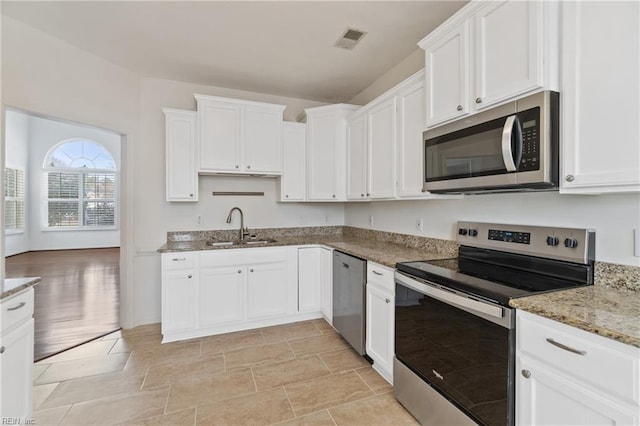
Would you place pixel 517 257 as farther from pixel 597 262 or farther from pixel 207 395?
pixel 207 395

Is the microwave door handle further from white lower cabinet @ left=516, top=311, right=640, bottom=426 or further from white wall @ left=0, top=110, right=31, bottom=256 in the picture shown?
white wall @ left=0, top=110, right=31, bottom=256

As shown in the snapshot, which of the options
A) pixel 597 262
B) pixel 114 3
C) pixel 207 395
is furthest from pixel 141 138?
pixel 597 262

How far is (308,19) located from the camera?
92.3 inches

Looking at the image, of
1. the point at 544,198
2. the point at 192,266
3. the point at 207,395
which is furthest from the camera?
the point at 192,266

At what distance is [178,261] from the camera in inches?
115

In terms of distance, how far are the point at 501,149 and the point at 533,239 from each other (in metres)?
0.58

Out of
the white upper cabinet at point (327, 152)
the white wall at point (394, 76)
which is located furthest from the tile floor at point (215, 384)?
the white wall at point (394, 76)

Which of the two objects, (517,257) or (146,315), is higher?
(517,257)

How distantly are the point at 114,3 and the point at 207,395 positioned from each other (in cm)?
295

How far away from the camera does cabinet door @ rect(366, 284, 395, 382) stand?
2.14 meters

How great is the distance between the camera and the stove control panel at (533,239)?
1477mm

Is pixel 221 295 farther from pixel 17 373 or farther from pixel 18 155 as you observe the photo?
pixel 18 155

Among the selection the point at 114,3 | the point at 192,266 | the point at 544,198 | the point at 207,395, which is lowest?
the point at 207,395

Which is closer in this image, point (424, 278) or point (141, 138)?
point (424, 278)
